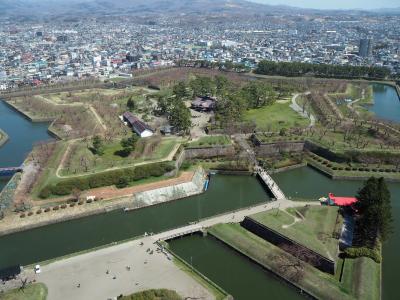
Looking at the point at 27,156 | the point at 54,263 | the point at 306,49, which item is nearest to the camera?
the point at 54,263

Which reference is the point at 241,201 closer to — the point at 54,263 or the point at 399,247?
the point at 399,247

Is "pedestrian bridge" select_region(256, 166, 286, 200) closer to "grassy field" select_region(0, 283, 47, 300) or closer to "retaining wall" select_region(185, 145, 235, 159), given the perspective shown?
"retaining wall" select_region(185, 145, 235, 159)

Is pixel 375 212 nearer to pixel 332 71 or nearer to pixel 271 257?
pixel 271 257

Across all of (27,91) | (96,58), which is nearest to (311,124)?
(27,91)

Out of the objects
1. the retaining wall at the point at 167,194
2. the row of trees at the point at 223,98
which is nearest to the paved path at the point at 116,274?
the retaining wall at the point at 167,194

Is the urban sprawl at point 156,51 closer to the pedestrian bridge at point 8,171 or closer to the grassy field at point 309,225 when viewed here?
the pedestrian bridge at point 8,171

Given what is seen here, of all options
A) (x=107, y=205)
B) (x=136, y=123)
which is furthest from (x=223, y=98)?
(x=107, y=205)

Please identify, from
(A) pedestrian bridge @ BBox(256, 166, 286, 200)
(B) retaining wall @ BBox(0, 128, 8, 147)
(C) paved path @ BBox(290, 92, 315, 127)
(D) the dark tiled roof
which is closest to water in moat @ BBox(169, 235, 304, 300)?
(A) pedestrian bridge @ BBox(256, 166, 286, 200)
